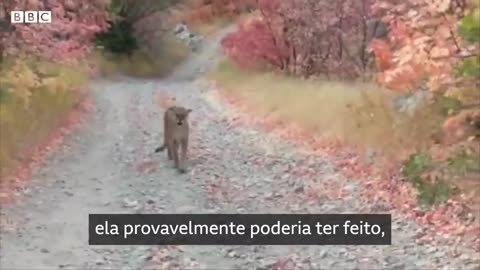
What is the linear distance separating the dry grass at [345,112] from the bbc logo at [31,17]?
3087 millimetres

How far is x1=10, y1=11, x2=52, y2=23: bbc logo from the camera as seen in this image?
26.3 ft

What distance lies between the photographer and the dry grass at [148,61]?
63.6 feet

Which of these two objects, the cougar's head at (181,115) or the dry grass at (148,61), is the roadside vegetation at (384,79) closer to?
the cougar's head at (181,115)

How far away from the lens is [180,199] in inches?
257

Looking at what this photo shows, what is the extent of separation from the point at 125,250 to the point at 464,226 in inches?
90.8

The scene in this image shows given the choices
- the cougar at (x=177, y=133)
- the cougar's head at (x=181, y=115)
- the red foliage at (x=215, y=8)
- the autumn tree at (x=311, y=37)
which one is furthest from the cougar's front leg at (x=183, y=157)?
the red foliage at (x=215, y=8)

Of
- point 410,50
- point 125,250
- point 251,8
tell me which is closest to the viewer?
point 125,250

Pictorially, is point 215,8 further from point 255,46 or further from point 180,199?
point 180,199

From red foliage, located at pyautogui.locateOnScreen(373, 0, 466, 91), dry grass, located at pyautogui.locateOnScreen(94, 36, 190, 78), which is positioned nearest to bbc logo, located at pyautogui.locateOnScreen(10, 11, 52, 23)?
red foliage, located at pyautogui.locateOnScreen(373, 0, 466, 91)

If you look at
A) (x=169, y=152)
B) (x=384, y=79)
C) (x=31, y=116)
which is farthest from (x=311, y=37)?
(x=384, y=79)

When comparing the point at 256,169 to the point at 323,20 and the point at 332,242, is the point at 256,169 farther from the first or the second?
the point at 323,20

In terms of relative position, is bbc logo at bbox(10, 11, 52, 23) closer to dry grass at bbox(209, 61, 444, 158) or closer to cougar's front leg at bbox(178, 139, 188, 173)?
cougar's front leg at bbox(178, 139, 188, 173)

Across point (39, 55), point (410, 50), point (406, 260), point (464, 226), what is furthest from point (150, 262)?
point (39, 55)

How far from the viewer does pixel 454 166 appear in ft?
19.5
